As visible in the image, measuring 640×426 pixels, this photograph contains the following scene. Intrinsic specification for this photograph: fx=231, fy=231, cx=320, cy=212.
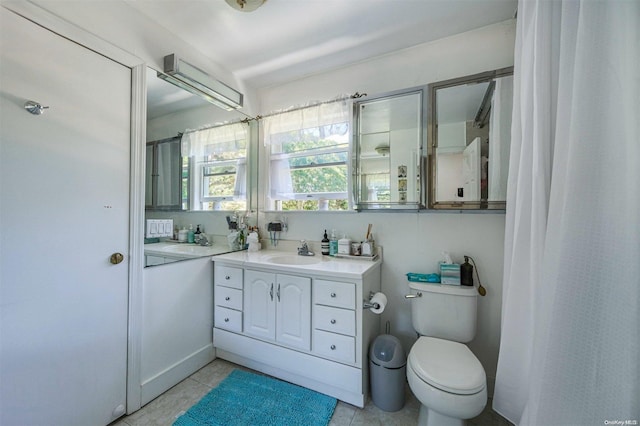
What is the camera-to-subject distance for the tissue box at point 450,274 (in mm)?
1545

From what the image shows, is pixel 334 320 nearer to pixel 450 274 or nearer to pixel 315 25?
pixel 450 274

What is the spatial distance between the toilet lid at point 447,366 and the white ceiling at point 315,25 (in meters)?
2.09

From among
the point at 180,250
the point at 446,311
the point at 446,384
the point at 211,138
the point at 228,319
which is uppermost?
the point at 211,138

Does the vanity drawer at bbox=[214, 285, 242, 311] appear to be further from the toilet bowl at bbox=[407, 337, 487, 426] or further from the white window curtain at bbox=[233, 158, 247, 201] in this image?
the toilet bowl at bbox=[407, 337, 487, 426]

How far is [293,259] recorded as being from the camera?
2.04 metres

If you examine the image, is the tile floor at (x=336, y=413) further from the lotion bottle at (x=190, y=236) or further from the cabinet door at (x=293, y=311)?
the lotion bottle at (x=190, y=236)

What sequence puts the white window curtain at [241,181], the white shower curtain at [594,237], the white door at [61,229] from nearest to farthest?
the white shower curtain at [594,237] → the white door at [61,229] → the white window curtain at [241,181]

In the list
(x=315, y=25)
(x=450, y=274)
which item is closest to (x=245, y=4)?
(x=315, y=25)

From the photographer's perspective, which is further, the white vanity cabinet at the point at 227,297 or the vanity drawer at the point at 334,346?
the white vanity cabinet at the point at 227,297

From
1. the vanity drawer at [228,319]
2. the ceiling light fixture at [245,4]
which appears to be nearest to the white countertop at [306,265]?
the vanity drawer at [228,319]

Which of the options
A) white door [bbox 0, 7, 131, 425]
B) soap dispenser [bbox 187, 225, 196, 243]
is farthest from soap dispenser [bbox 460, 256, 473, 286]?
white door [bbox 0, 7, 131, 425]

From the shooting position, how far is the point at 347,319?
1.46m

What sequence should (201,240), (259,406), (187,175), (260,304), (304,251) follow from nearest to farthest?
1. (259,406)
2. (260,304)
3. (187,175)
4. (201,240)
5. (304,251)

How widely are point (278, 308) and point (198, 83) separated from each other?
1783mm
